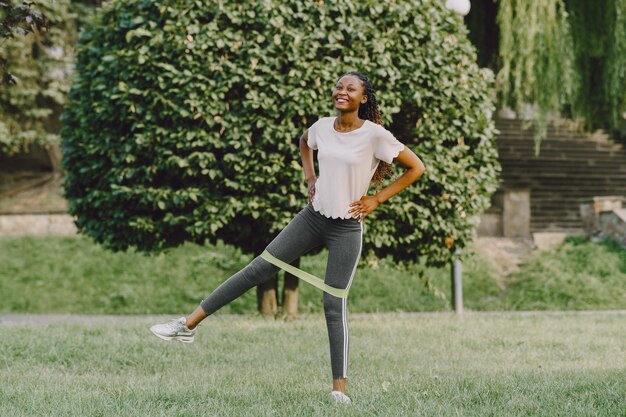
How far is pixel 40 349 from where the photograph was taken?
21.6ft

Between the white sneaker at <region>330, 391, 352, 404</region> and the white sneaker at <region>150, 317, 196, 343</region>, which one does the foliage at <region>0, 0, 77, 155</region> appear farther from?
the white sneaker at <region>330, 391, 352, 404</region>

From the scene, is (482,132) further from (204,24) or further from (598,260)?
(598,260)

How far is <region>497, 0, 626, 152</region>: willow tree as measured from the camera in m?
12.0

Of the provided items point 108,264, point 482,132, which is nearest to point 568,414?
point 482,132

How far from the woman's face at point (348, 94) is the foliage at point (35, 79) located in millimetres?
14369

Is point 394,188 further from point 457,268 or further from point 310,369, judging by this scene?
point 457,268

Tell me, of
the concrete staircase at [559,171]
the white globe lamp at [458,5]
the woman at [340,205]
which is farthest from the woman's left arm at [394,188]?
the concrete staircase at [559,171]

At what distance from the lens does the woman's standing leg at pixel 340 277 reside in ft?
14.4

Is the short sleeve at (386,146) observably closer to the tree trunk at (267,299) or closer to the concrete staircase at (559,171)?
the tree trunk at (267,299)

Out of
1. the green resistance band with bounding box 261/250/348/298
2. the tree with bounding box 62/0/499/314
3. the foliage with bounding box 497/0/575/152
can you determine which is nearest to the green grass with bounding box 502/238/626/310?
the foliage with bounding box 497/0/575/152

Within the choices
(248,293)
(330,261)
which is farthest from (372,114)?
(248,293)

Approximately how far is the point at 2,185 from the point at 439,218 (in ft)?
53.2

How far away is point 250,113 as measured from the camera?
8.27 metres

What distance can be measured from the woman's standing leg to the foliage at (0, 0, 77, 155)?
14.4m
